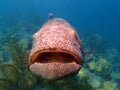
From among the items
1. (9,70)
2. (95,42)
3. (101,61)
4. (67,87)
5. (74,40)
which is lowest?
(67,87)

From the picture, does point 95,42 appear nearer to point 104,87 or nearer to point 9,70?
point 104,87

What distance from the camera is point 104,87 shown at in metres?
7.82

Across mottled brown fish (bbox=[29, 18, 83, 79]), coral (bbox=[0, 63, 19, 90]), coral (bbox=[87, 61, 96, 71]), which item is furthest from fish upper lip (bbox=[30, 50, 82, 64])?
coral (bbox=[87, 61, 96, 71])

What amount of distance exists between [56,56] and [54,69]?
2.34ft

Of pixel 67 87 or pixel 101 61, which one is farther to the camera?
pixel 101 61

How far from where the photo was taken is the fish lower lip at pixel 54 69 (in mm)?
4207

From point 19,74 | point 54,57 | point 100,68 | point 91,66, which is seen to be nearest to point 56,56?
point 54,57

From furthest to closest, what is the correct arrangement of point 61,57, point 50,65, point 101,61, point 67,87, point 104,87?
point 101,61 < point 104,87 < point 67,87 < point 61,57 < point 50,65

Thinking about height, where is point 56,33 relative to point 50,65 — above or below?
above

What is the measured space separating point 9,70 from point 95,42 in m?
12.6

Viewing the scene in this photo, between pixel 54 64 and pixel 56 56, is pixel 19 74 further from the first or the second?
pixel 54 64

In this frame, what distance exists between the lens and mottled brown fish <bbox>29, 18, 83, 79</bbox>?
4.25 meters

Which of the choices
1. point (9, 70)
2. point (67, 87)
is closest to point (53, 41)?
point (67, 87)

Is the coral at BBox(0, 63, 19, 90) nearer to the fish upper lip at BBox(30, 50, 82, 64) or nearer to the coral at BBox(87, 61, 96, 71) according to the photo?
the fish upper lip at BBox(30, 50, 82, 64)
